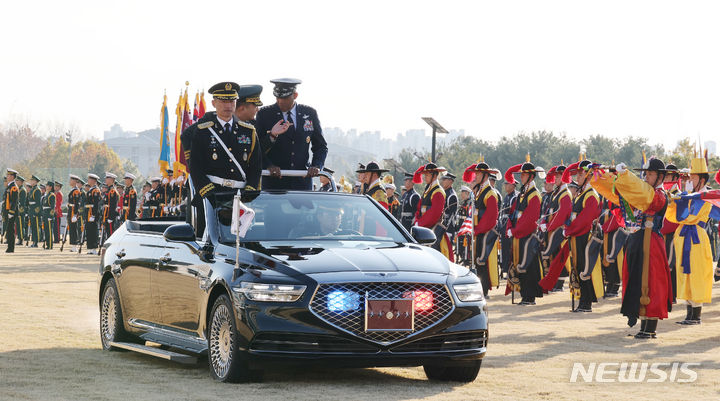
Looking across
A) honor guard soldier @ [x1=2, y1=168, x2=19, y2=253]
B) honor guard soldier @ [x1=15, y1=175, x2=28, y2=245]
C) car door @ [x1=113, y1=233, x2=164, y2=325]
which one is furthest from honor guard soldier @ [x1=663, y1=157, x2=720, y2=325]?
honor guard soldier @ [x1=15, y1=175, x2=28, y2=245]

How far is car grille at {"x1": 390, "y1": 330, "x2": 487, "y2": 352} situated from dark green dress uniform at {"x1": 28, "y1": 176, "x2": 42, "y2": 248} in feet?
111

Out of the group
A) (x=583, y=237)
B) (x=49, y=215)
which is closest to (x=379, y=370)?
(x=583, y=237)

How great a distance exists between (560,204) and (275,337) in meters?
11.2

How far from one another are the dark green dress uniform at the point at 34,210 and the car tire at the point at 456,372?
33.2m

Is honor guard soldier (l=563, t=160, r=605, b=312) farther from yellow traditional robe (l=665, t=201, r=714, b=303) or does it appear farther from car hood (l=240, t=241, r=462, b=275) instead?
car hood (l=240, t=241, r=462, b=275)

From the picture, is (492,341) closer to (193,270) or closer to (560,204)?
(193,270)

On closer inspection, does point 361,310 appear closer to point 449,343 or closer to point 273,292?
point 273,292

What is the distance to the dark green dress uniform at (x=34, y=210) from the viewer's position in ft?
134

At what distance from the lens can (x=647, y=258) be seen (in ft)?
44.6

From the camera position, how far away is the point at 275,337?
28.0 ft

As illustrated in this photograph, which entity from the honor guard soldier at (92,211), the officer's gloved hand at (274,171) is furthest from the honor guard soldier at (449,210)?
the honor guard soldier at (92,211)

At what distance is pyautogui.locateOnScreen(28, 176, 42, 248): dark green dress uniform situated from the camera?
134 ft

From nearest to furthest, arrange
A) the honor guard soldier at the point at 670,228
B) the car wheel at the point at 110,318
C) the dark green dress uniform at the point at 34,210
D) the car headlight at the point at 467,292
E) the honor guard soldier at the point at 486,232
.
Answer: the car headlight at the point at 467,292 < the car wheel at the point at 110,318 < the honor guard soldier at the point at 670,228 < the honor guard soldier at the point at 486,232 < the dark green dress uniform at the point at 34,210

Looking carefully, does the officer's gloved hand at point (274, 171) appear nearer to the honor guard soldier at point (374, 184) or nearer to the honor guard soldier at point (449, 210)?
the honor guard soldier at point (449, 210)
